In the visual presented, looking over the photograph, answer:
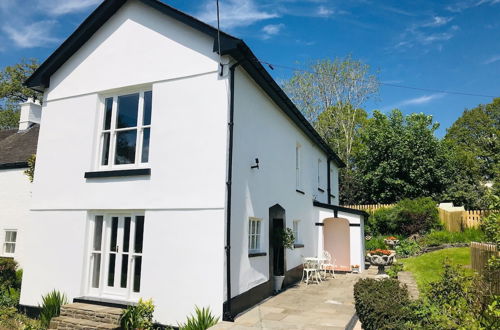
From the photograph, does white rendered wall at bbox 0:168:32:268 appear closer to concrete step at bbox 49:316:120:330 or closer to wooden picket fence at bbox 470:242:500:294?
concrete step at bbox 49:316:120:330

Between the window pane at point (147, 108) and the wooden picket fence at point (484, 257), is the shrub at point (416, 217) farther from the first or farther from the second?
the window pane at point (147, 108)

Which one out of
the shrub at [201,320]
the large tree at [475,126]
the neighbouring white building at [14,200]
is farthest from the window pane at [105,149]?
the large tree at [475,126]

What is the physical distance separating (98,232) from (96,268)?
0.91m

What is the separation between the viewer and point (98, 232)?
927 cm

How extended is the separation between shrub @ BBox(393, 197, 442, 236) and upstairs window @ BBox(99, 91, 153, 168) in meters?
A: 18.6

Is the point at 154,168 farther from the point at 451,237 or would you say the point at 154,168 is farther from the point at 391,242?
the point at 451,237

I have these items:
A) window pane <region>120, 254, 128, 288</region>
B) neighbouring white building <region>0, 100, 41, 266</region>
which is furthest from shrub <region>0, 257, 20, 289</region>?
window pane <region>120, 254, 128, 288</region>

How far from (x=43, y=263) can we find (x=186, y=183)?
4.83m

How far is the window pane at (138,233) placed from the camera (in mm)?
8588

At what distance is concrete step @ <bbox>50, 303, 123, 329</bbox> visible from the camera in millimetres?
7721

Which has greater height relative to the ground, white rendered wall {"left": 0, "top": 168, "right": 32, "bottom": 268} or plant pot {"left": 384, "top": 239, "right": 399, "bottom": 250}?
white rendered wall {"left": 0, "top": 168, "right": 32, "bottom": 268}

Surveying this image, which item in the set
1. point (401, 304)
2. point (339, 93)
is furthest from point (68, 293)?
point (339, 93)

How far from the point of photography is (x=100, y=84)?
9.70 m

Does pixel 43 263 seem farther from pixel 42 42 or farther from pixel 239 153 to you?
pixel 42 42
